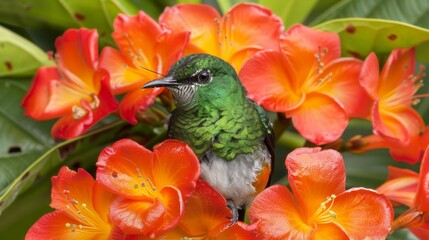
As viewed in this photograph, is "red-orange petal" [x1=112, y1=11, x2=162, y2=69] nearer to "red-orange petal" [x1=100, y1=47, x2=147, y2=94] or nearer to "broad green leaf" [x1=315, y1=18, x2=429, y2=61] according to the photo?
"red-orange petal" [x1=100, y1=47, x2=147, y2=94]

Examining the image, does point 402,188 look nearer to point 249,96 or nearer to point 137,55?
point 249,96

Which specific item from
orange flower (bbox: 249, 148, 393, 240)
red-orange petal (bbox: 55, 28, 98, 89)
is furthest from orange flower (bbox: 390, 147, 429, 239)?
red-orange petal (bbox: 55, 28, 98, 89)

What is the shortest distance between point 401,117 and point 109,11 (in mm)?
452

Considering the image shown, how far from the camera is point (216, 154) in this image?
877 millimetres

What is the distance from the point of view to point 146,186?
85 centimetres

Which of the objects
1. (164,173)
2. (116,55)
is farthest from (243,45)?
(164,173)

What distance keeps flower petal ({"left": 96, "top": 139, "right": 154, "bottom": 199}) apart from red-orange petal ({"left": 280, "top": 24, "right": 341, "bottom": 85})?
26 cm

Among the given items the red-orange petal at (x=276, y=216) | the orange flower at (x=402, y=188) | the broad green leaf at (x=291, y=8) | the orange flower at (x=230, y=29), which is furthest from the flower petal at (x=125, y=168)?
the broad green leaf at (x=291, y=8)

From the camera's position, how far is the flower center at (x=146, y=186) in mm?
851

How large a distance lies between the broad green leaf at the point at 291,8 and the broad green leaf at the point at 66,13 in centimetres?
22

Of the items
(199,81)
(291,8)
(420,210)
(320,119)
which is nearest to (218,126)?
(199,81)

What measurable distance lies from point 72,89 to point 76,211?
0.25 meters

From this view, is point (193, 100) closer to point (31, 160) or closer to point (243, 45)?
point (243, 45)

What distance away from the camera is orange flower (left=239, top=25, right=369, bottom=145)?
3.19 feet
